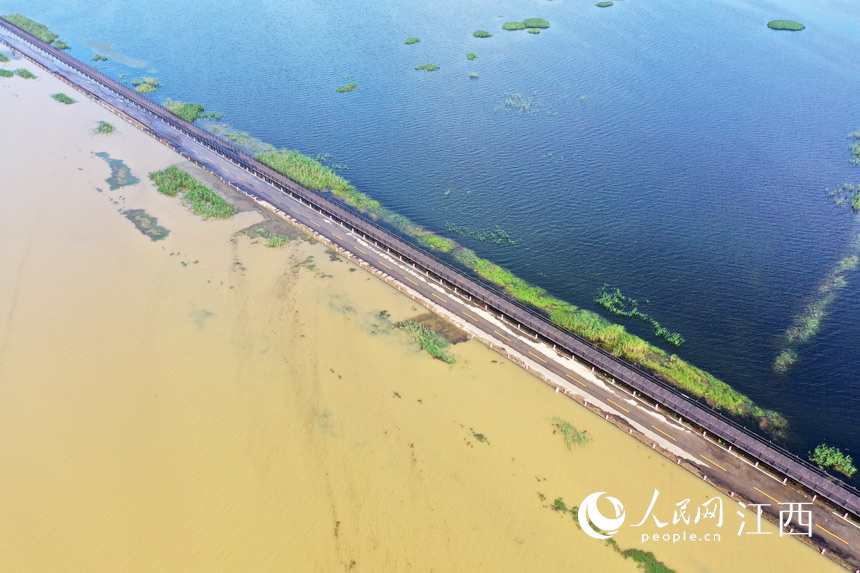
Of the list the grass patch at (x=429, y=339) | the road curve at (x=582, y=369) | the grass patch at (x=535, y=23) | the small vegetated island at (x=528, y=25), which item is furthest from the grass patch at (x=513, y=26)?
the grass patch at (x=429, y=339)

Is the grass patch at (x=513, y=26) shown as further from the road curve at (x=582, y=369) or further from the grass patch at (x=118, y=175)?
the grass patch at (x=118, y=175)

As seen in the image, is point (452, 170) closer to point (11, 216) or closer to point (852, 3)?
point (11, 216)

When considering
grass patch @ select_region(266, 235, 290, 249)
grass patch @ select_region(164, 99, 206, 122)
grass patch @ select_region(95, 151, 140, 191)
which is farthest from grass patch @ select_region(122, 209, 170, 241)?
grass patch @ select_region(164, 99, 206, 122)

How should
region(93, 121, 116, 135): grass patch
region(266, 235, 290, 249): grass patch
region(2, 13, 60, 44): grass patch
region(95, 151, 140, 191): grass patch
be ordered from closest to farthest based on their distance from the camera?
A: 1. region(266, 235, 290, 249): grass patch
2. region(95, 151, 140, 191): grass patch
3. region(93, 121, 116, 135): grass patch
4. region(2, 13, 60, 44): grass patch

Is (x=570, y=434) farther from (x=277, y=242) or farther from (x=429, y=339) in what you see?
(x=277, y=242)

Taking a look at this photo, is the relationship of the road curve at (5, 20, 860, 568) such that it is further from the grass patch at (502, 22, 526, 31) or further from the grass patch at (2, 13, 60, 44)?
the grass patch at (502, 22, 526, 31)

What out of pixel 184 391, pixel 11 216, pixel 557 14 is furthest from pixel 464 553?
pixel 557 14
